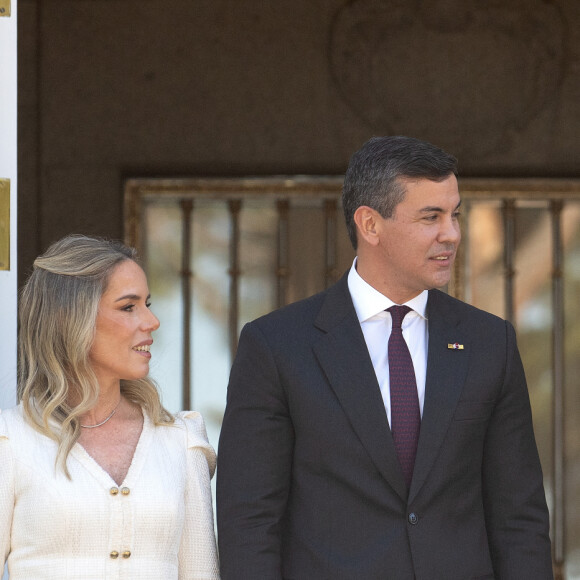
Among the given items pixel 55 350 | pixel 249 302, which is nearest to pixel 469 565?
pixel 55 350

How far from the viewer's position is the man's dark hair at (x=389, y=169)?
7.90 ft

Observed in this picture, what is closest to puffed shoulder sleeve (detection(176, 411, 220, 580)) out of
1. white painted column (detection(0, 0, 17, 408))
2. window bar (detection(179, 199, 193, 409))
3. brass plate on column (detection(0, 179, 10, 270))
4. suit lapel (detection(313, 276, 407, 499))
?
suit lapel (detection(313, 276, 407, 499))

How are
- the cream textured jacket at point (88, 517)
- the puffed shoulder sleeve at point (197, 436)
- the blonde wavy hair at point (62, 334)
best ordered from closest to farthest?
the cream textured jacket at point (88, 517) → the blonde wavy hair at point (62, 334) → the puffed shoulder sleeve at point (197, 436)

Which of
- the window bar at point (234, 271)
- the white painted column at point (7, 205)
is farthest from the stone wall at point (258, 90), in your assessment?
the white painted column at point (7, 205)

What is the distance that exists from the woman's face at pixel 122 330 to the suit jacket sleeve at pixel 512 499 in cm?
69

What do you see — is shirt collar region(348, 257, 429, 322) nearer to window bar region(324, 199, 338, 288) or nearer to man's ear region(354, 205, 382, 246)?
man's ear region(354, 205, 382, 246)

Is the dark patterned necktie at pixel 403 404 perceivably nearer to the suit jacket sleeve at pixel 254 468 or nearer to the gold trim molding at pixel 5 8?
the suit jacket sleeve at pixel 254 468

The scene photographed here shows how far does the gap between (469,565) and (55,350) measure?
87 cm

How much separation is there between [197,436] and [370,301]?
43 cm

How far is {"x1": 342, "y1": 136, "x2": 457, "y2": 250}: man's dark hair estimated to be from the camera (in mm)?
2408

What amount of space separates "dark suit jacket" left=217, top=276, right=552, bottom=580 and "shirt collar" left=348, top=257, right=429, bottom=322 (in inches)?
1.3

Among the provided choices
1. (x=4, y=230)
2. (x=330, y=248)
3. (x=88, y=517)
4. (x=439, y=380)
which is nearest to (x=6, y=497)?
(x=88, y=517)

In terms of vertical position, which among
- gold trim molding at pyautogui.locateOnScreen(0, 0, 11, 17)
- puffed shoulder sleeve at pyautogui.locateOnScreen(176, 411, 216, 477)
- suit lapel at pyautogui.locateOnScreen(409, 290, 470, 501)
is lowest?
puffed shoulder sleeve at pyautogui.locateOnScreen(176, 411, 216, 477)

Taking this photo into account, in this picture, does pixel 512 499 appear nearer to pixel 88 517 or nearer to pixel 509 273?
pixel 88 517
